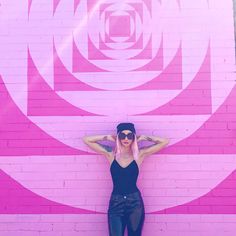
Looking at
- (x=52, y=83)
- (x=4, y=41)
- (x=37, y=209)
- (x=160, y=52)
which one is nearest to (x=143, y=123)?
(x=160, y=52)

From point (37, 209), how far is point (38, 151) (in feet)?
2.69

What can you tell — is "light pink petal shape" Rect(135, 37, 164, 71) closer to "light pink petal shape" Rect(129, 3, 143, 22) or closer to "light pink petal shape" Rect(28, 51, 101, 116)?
"light pink petal shape" Rect(129, 3, 143, 22)

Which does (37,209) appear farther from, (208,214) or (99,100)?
(208,214)

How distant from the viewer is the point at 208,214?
5.38 meters

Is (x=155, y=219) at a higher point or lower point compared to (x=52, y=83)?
lower

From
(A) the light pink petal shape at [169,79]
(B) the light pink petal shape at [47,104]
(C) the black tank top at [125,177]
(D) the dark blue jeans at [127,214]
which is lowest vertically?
(D) the dark blue jeans at [127,214]

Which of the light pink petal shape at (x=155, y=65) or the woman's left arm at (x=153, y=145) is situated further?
the light pink petal shape at (x=155, y=65)

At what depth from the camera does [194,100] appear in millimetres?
5496

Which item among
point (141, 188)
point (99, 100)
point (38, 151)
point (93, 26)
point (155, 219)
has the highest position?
point (93, 26)

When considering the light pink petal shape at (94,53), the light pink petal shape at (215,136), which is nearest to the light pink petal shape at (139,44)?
the light pink petal shape at (94,53)

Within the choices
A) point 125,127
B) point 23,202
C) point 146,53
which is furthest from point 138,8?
point 23,202

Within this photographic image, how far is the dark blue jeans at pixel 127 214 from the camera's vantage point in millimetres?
4867

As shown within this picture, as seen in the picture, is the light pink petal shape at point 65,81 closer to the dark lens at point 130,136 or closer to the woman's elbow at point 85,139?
the woman's elbow at point 85,139

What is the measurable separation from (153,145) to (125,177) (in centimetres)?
63
